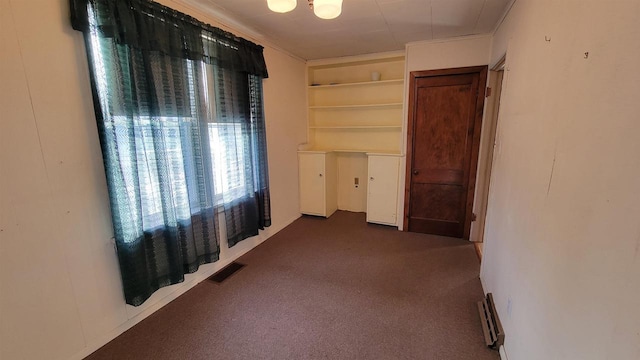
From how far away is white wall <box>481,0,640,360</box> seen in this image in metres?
0.73

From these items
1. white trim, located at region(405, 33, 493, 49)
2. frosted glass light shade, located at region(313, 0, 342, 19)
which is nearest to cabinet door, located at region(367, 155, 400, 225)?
white trim, located at region(405, 33, 493, 49)

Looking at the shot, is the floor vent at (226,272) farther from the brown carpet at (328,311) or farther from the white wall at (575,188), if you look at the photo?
the white wall at (575,188)

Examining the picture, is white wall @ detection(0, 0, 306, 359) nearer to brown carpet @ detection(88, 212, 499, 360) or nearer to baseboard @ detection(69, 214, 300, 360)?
Result: baseboard @ detection(69, 214, 300, 360)

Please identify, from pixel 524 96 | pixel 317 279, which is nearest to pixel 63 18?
pixel 317 279

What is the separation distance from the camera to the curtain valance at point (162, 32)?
1555 millimetres

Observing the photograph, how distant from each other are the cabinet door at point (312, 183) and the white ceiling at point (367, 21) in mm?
1511

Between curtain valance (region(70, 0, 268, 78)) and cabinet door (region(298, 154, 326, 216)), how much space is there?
1621mm

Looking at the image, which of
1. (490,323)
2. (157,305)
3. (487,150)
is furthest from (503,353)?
(157,305)

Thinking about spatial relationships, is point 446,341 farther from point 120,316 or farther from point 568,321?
point 120,316

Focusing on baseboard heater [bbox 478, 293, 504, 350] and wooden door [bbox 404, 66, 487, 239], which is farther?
wooden door [bbox 404, 66, 487, 239]

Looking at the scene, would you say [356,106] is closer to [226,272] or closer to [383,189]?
[383,189]

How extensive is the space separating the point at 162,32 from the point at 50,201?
1.29 metres

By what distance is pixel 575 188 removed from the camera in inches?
38.6

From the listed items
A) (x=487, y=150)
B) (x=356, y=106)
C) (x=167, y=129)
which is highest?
(x=356, y=106)
